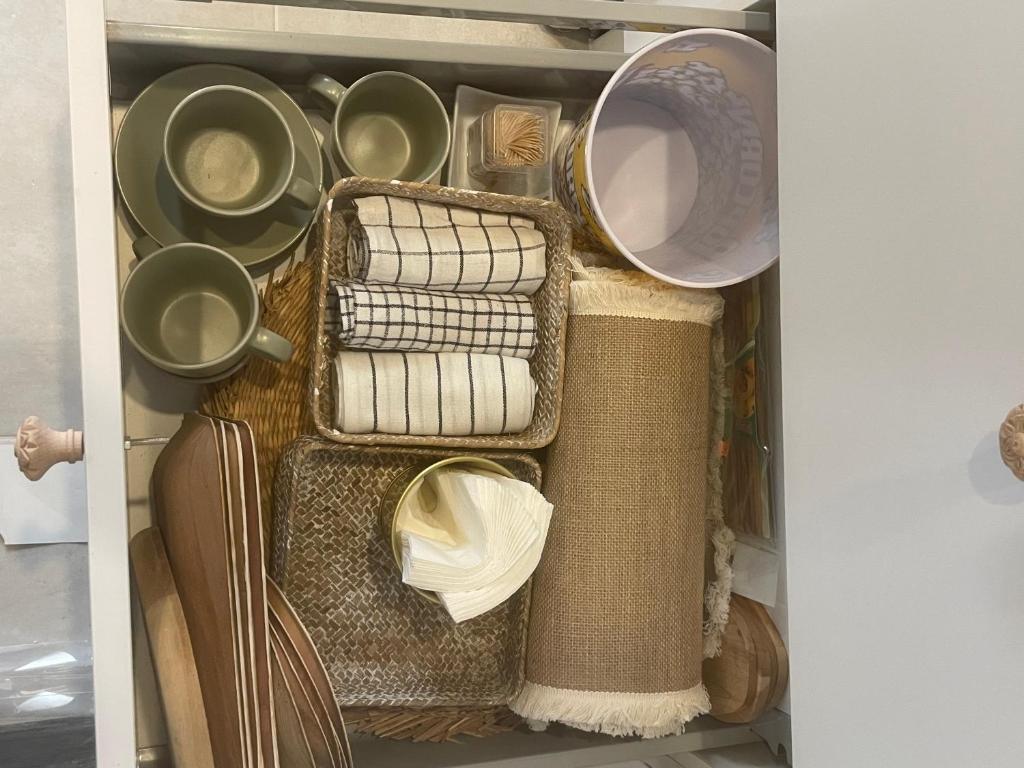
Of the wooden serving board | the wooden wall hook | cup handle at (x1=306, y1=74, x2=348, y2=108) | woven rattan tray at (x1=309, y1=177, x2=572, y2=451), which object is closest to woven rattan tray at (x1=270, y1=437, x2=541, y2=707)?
woven rattan tray at (x1=309, y1=177, x2=572, y2=451)

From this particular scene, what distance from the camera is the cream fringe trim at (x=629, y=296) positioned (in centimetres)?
97

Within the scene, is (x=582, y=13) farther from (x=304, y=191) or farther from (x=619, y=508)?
(x=619, y=508)

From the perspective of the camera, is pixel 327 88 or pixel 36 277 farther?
pixel 36 277

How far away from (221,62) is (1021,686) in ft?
3.09

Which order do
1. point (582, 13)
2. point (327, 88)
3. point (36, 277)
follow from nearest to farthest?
point (582, 13), point (327, 88), point (36, 277)

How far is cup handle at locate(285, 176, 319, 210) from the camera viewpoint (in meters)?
0.97

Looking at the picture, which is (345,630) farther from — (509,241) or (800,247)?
(800,247)

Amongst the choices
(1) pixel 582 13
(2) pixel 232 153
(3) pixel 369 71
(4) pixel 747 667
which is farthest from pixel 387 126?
(4) pixel 747 667

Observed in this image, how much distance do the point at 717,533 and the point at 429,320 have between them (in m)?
0.44

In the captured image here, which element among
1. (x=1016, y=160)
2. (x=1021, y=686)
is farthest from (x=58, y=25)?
(x=1021, y=686)

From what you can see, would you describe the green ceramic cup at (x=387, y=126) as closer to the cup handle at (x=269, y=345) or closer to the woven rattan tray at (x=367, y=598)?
the cup handle at (x=269, y=345)

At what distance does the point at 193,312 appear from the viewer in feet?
3.29

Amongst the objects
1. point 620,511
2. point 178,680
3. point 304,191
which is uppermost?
point 304,191

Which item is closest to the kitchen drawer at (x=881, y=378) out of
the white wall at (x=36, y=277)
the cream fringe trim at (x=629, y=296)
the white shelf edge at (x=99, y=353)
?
the white shelf edge at (x=99, y=353)
